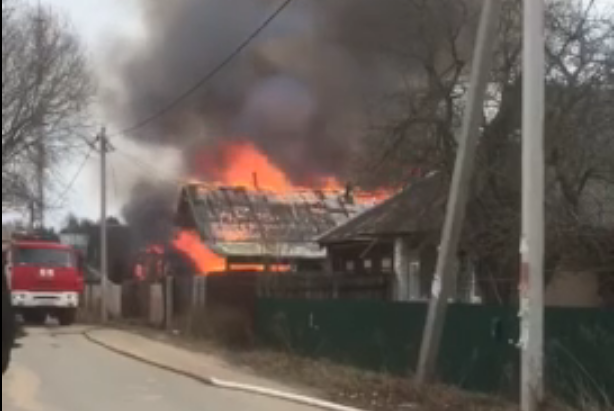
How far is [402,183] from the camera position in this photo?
18.6 metres

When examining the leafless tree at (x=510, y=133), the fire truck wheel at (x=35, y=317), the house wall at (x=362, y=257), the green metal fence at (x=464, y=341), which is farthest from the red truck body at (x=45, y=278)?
the leafless tree at (x=510, y=133)

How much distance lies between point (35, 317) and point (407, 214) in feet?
53.5

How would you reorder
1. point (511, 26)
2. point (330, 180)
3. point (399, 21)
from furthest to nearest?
point (330, 180)
point (399, 21)
point (511, 26)

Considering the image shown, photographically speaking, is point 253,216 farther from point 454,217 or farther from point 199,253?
point 454,217

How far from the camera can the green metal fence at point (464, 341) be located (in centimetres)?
1074

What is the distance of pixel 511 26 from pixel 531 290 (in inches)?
322

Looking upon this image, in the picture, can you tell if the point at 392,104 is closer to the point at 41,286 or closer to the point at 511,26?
the point at 511,26

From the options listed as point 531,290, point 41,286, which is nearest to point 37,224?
point 41,286

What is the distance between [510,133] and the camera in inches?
674

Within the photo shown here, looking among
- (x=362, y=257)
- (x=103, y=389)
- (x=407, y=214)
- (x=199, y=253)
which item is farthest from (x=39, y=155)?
(x=103, y=389)

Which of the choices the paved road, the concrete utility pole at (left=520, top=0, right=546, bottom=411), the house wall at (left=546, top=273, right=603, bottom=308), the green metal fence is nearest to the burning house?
the house wall at (left=546, top=273, right=603, bottom=308)

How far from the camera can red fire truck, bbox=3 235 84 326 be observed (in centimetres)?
3031

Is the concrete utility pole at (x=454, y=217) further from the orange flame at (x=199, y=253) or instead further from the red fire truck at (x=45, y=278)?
the orange flame at (x=199, y=253)

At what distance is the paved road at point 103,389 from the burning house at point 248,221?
17288 mm
